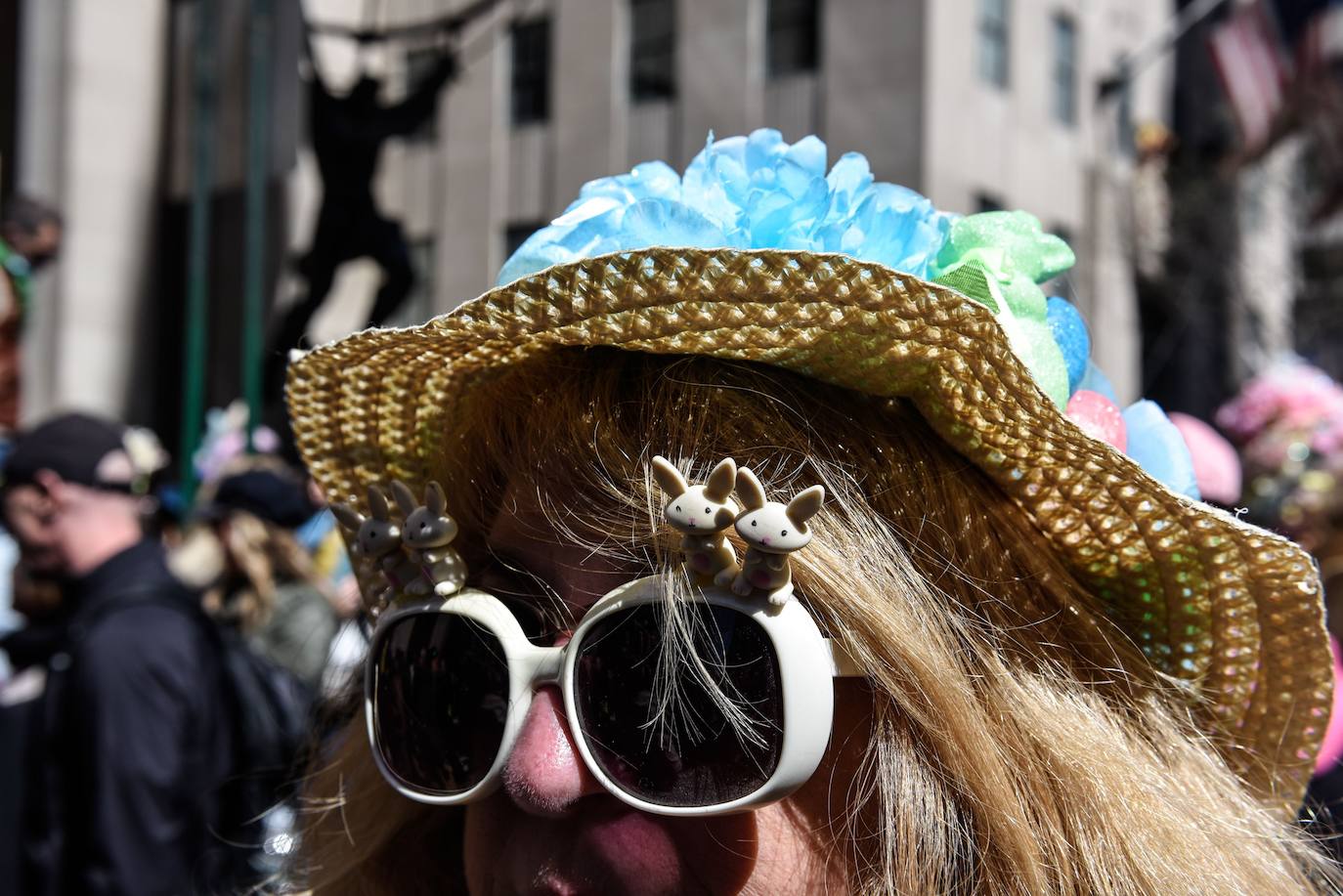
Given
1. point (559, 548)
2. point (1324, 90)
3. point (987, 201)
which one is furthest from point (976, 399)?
point (1324, 90)

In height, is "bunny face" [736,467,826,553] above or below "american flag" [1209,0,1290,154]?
below

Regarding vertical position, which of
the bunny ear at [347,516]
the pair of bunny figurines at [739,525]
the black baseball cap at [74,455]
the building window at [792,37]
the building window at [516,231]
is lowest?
the black baseball cap at [74,455]

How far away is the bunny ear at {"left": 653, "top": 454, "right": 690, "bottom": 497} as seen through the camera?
1.05 meters

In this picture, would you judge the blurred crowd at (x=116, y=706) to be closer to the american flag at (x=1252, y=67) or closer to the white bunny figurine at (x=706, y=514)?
the white bunny figurine at (x=706, y=514)

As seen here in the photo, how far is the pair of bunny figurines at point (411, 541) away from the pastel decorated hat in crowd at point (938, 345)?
0.14 metres

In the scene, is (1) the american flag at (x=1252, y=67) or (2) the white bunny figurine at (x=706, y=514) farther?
Answer: (1) the american flag at (x=1252, y=67)

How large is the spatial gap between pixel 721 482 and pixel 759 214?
280 millimetres

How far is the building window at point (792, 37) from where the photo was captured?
27.1 ft

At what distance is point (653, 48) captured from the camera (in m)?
8.32

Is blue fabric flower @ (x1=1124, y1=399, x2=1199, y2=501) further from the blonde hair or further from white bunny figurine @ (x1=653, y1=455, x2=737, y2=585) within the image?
white bunny figurine @ (x1=653, y1=455, x2=737, y2=585)

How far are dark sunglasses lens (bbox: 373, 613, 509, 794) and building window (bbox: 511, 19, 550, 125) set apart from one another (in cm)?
782

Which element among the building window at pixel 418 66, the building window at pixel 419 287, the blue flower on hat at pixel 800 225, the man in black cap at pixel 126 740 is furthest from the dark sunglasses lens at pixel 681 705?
the building window at pixel 419 287

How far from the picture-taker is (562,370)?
1.27 metres

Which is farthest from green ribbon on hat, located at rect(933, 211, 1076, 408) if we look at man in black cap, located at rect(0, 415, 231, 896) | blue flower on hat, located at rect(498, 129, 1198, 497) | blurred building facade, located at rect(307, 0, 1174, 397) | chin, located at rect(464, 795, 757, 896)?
blurred building facade, located at rect(307, 0, 1174, 397)
